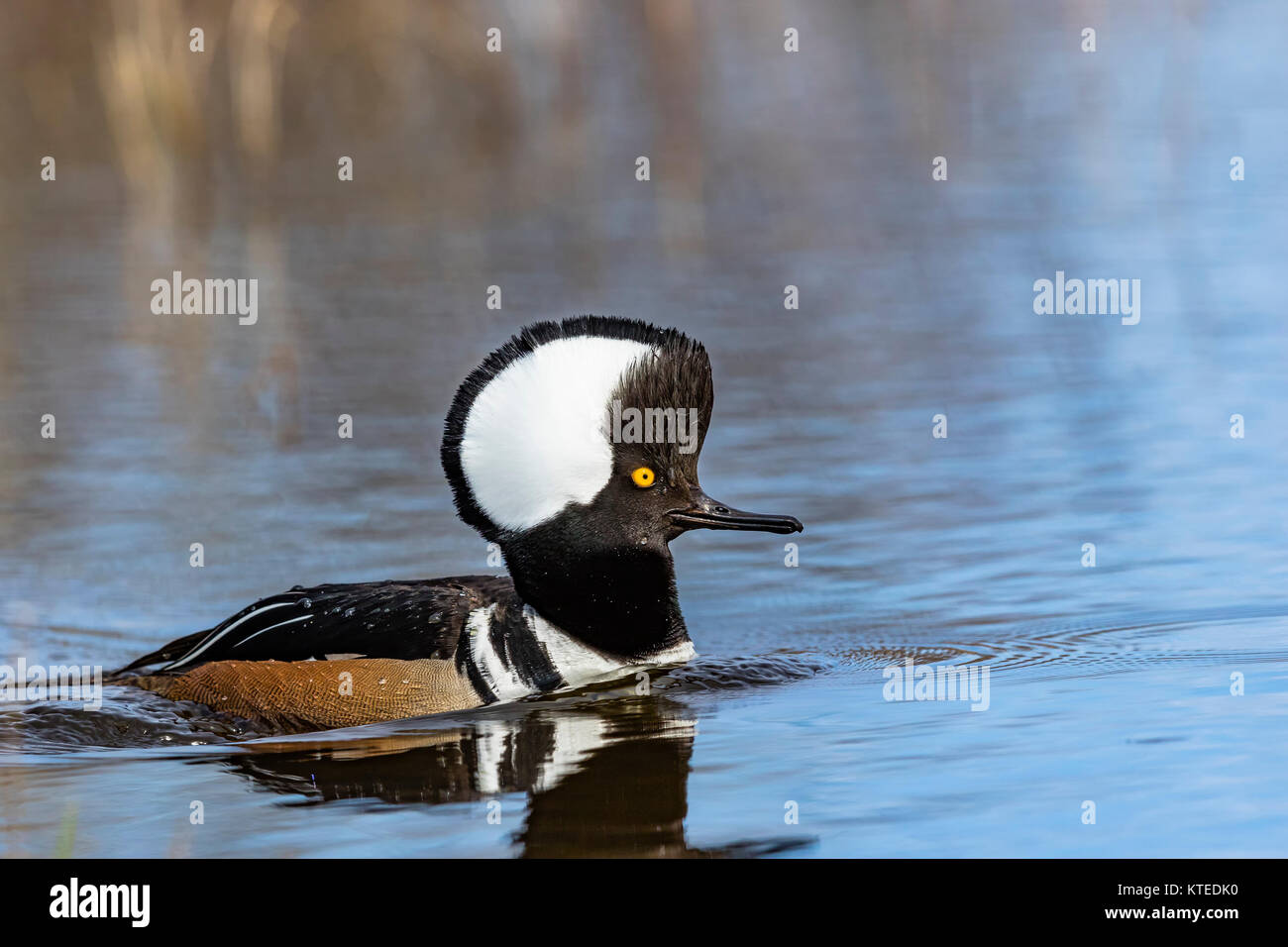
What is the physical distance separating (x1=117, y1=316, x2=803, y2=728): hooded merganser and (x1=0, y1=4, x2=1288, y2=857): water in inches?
7.8

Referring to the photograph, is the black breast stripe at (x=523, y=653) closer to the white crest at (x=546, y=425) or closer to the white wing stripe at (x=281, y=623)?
the white crest at (x=546, y=425)

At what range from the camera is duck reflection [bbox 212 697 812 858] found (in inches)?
Result: 220

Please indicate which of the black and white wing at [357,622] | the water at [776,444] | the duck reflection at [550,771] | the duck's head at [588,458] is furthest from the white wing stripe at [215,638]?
the duck's head at [588,458]

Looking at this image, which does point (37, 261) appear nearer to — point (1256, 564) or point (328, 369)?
point (328, 369)

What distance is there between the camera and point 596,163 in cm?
1659

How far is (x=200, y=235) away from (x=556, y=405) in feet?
30.3

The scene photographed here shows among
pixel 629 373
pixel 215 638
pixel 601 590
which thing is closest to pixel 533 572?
pixel 601 590

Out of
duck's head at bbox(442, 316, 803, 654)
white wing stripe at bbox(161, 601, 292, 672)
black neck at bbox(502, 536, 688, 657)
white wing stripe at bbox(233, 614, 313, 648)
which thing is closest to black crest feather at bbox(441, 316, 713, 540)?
duck's head at bbox(442, 316, 803, 654)

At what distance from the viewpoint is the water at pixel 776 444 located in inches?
235

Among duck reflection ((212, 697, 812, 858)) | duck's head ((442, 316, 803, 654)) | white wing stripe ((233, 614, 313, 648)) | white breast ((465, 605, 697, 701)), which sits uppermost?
duck's head ((442, 316, 803, 654))

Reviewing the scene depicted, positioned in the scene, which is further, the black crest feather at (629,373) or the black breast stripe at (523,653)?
the black breast stripe at (523,653)

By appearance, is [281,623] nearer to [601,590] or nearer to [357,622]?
[357,622]

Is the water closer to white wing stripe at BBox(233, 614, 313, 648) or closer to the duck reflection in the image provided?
the duck reflection
